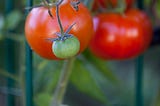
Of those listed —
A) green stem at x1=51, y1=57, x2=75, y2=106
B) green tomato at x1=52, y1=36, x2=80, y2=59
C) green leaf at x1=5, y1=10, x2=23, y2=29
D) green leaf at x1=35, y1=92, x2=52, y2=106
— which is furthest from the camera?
green leaf at x1=5, y1=10, x2=23, y2=29

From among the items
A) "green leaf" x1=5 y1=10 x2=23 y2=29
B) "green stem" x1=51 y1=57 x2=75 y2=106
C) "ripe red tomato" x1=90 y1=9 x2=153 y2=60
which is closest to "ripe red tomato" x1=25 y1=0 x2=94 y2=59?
"green stem" x1=51 y1=57 x2=75 y2=106

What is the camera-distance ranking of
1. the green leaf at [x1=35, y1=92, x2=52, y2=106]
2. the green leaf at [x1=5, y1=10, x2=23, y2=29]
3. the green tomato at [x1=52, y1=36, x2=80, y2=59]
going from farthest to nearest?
the green leaf at [x1=5, y1=10, x2=23, y2=29], the green leaf at [x1=35, y1=92, x2=52, y2=106], the green tomato at [x1=52, y1=36, x2=80, y2=59]

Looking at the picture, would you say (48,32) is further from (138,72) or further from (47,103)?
(138,72)

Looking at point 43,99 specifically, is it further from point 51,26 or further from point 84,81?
point 51,26

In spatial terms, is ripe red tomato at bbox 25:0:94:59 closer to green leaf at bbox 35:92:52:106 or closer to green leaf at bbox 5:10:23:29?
green leaf at bbox 35:92:52:106

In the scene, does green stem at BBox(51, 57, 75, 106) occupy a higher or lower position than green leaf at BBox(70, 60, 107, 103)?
higher

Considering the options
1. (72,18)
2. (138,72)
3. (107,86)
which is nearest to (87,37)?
(72,18)

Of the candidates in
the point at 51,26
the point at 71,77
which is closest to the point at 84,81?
the point at 71,77
